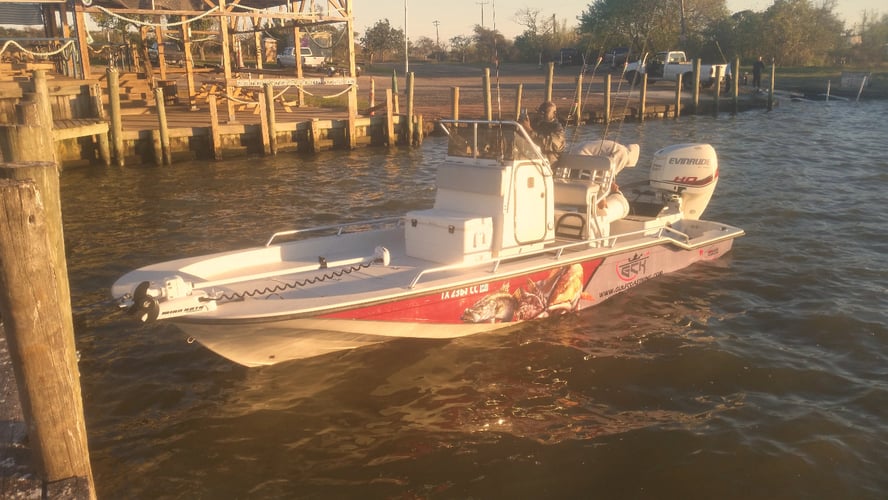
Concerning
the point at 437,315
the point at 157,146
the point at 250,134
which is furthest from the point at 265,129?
the point at 437,315

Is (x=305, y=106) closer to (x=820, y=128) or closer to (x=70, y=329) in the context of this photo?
(x=820, y=128)

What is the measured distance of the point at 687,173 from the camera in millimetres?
11180

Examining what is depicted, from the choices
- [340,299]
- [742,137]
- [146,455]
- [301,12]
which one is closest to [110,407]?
[146,455]

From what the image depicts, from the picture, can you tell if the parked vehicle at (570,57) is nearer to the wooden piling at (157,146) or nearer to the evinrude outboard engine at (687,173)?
the wooden piling at (157,146)

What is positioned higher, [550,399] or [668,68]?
[668,68]

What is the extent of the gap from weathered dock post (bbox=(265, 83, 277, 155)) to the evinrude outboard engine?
11786mm

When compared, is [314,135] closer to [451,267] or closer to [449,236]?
[449,236]

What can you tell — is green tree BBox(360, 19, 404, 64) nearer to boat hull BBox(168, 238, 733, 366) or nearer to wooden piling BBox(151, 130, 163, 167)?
wooden piling BBox(151, 130, 163, 167)

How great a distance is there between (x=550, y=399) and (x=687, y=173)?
567 centimetres

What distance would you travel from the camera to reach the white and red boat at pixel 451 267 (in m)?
6.71

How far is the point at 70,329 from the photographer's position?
411 cm

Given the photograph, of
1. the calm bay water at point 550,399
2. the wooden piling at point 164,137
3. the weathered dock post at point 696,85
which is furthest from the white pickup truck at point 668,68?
the calm bay water at point 550,399

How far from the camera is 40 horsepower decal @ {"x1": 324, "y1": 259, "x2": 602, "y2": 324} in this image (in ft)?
23.4

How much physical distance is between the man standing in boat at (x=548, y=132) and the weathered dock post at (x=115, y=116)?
39.8 ft
